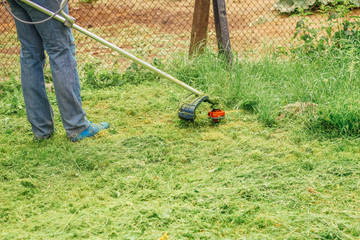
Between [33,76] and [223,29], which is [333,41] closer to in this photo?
[223,29]

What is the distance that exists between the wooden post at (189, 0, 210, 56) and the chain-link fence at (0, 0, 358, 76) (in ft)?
1.33

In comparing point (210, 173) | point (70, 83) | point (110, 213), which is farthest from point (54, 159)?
point (210, 173)

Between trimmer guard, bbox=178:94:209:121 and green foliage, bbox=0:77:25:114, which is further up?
trimmer guard, bbox=178:94:209:121

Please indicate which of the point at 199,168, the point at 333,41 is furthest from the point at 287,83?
the point at 199,168

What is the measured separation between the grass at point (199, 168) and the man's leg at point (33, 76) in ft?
0.55

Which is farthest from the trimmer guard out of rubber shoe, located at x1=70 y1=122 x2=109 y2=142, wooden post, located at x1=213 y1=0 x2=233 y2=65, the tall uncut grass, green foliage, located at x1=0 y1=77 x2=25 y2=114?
green foliage, located at x1=0 y1=77 x2=25 y2=114

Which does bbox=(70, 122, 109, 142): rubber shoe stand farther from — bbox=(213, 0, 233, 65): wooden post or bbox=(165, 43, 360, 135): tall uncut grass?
bbox=(213, 0, 233, 65): wooden post

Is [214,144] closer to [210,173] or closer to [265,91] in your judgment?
[210,173]

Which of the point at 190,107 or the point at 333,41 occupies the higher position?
the point at 333,41

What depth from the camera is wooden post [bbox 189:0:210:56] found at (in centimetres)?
495

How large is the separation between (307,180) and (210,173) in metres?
0.66

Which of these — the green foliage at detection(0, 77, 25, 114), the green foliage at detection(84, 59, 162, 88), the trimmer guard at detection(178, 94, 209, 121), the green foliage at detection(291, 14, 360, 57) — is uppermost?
the green foliage at detection(291, 14, 360, 57)

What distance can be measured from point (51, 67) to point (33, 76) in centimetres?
21

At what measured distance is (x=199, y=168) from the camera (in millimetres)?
2912
